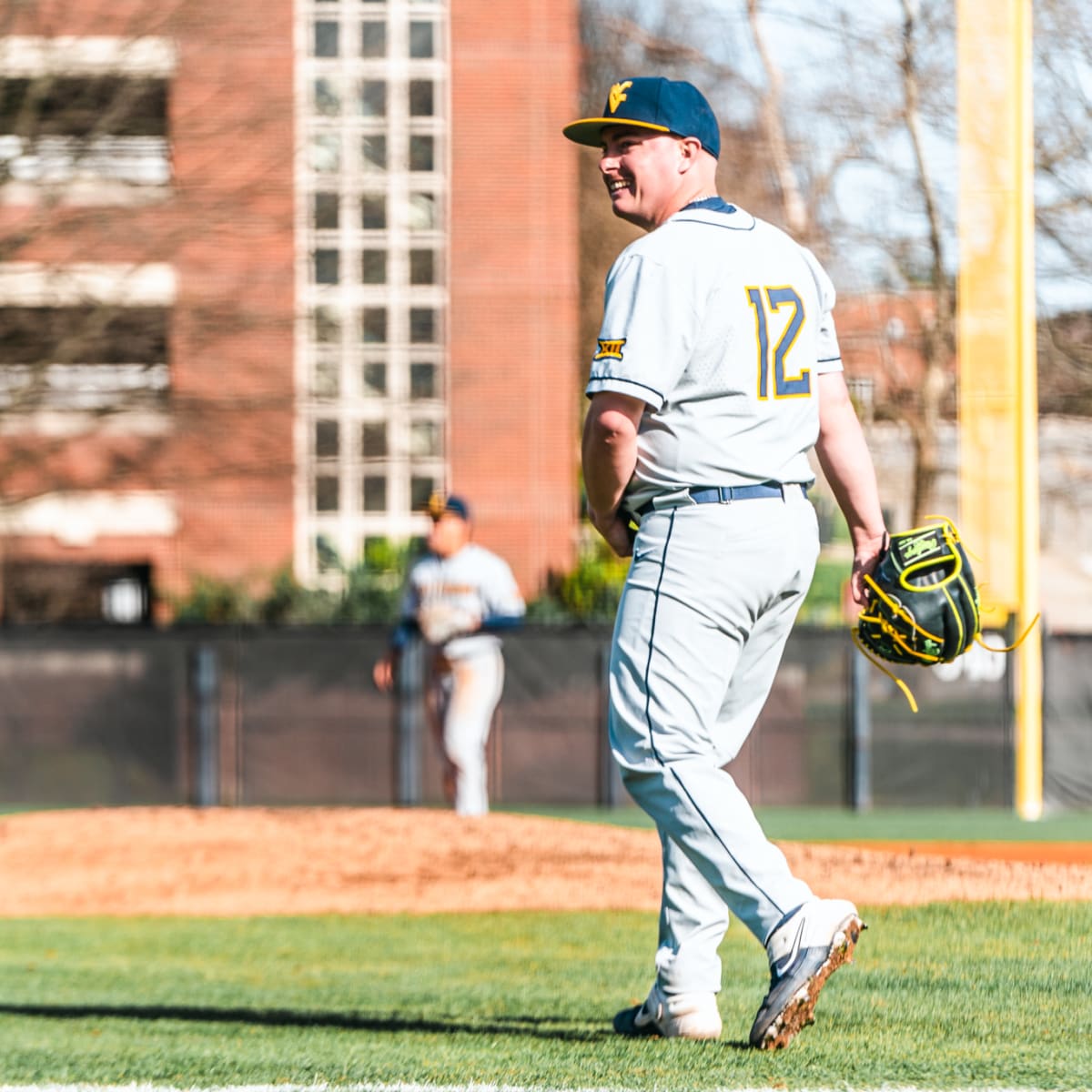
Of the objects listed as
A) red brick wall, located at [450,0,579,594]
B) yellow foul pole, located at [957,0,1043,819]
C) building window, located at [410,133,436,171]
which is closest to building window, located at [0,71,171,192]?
yellow foul pole, located at [957,0,1043,819]

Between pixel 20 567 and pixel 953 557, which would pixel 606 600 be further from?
pixel 953 557

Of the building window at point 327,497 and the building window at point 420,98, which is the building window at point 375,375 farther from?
the building window at point 420,98

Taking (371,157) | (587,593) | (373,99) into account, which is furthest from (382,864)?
(373,99)

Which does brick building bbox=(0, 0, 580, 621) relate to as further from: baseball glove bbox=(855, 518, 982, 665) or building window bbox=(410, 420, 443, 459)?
baseball glove bbox=(855, 518, 982, 665)

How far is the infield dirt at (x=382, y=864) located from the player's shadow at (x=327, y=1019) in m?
2.12

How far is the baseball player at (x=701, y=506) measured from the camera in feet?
13.0

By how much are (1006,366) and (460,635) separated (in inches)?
207

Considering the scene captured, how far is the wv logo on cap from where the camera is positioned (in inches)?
167

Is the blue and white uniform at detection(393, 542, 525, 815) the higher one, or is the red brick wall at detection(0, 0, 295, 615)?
the red brick wall at detection(0, 0, 295, 615)

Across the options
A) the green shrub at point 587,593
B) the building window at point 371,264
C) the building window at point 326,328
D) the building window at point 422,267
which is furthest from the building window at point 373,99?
the green shrub at point 587,593

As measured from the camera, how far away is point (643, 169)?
4.25 meters

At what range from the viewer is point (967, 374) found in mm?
14680

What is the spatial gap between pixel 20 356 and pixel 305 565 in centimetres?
1199

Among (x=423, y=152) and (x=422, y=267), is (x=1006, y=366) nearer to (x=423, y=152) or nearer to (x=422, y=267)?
(x=422, y=267)
